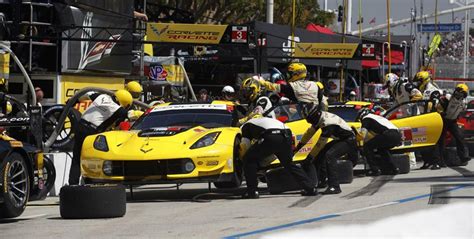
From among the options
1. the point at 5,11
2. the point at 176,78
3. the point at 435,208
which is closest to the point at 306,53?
the point at 176,78

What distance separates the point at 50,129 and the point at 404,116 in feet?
21.5

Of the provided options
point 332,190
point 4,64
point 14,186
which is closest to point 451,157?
point 332,190

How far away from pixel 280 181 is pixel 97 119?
9.12ft

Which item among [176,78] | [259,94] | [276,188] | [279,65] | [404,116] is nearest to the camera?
[276,188]

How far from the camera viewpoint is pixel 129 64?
2527 centimetres

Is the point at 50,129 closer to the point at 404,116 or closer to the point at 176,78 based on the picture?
the point at 404,116

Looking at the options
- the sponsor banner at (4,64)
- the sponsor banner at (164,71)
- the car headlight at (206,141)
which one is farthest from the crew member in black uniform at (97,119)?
the sponsor banner at (164,71)

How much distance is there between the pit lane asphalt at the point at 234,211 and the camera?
928cm

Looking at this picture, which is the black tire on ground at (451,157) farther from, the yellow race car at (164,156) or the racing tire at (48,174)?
the racing tire at (48,174)

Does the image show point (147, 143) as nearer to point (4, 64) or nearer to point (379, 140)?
point (379, 140)

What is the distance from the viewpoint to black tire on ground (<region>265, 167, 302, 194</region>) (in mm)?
12977

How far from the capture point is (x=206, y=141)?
12.2 metres

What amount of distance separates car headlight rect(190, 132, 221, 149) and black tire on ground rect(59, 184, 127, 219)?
5.75 ft

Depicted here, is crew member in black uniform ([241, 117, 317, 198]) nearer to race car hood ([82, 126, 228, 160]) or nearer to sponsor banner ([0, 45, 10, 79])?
race car hood ([82, 126, 228, 160])
